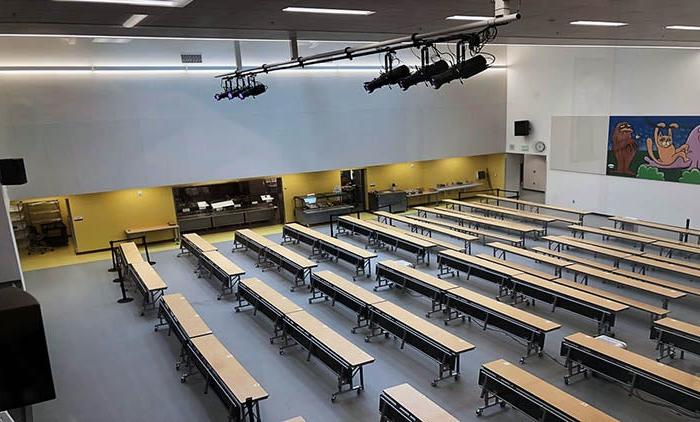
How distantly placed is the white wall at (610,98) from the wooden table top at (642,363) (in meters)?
5.54

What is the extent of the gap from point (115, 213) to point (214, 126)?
401 cm

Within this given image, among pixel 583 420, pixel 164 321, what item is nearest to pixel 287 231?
pixel 164 321

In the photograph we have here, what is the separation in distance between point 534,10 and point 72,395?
8350 millimetres

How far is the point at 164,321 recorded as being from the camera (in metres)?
9.52

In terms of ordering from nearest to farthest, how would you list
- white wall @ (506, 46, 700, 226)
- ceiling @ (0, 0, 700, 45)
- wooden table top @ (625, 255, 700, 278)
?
ceiling @ (0, 0, 700, 45)
wooden table top @ (625, 255, 700, 278)
white wall @ (506, 46, 700, 226)

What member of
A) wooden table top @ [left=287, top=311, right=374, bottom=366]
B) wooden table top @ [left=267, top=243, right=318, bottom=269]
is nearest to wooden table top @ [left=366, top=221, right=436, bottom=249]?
wooden table top @ [left=267, top=243, right=318, bottom=269]

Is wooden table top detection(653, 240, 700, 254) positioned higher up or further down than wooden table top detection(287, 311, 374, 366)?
further down

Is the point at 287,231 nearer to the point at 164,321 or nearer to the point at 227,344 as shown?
the point at 164,321

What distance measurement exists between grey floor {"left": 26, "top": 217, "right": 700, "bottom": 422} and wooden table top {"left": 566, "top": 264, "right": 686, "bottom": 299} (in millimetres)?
520

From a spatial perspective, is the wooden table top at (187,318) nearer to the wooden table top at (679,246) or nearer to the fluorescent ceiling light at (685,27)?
the fluorescent ceiling light at (685,27)

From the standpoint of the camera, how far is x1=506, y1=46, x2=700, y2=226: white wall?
13539 mm

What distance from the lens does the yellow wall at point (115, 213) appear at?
1466cm

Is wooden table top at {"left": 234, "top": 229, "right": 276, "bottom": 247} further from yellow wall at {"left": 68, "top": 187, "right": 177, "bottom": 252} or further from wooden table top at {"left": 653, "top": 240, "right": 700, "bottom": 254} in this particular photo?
wooden table top at {"left": 653, "top": 240, "right": 700, "bottom": 254}

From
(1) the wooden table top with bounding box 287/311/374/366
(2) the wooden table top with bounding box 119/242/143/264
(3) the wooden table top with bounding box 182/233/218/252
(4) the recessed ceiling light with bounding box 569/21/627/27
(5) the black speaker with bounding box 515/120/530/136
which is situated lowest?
(1) the wooden table top with bounding box 287/311/374/366
